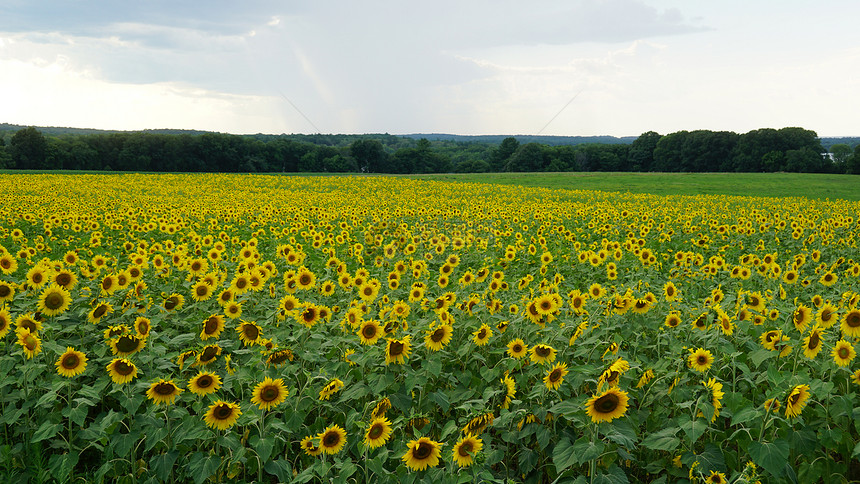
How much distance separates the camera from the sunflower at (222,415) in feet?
10.9

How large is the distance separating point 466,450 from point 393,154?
9312 centimetres

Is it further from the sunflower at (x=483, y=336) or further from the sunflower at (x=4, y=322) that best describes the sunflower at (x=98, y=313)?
the sunflower at (x=483, y=336)

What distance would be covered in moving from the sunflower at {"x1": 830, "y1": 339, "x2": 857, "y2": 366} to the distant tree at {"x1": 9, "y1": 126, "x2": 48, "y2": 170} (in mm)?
84743

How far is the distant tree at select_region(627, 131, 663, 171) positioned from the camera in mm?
103062

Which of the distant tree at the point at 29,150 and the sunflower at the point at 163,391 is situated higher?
the distant tree at the point at 29,150

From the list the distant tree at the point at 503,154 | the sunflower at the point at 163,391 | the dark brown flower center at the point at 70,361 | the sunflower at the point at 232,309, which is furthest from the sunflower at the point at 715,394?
the distant tree at the point at 503,154

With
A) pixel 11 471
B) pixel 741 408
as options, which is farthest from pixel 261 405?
pixel 741 408

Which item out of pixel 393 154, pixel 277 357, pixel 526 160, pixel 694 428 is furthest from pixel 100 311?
pixel 526 160

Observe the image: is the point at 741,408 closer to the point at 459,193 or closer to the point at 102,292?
the point at 102,292

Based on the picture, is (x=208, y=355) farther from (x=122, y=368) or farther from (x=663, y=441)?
(x=663, y=441)

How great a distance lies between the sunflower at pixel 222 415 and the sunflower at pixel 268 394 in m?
0.14

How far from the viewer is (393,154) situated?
9431cm

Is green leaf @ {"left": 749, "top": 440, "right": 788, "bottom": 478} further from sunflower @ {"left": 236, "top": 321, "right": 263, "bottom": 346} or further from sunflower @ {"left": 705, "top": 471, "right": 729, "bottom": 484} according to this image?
sunflower @ {"left": 236, "top": 321, "right": 263, "bottom": 346}

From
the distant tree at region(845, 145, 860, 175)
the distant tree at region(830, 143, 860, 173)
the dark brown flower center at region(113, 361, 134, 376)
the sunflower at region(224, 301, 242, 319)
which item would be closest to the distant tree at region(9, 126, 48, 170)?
the sunflower at region(224, 301, 242, 319)
